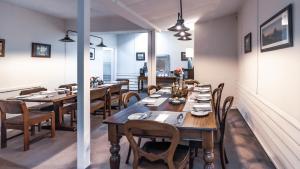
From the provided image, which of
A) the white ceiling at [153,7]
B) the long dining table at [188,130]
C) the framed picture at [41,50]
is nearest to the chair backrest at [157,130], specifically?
the long dining table at [188,130]

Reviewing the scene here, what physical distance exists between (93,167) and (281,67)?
2.56 m

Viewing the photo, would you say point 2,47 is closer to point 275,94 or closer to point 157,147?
point 157,147

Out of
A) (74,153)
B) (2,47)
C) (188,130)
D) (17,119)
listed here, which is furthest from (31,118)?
(188,130)

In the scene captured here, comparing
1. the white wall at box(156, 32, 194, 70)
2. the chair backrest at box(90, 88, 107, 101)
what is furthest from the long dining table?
the white wall at box(156, 32, 194, 70)

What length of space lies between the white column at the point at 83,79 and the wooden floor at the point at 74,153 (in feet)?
0.92

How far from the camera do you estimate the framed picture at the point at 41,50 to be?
17.8 feet

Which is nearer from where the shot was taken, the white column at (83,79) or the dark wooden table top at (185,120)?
the dark wooden table top at (185,120)

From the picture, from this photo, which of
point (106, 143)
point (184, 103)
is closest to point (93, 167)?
point (106, 143)

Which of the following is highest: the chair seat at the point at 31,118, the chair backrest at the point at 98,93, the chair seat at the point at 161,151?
the chair backrest at the point at 98,93

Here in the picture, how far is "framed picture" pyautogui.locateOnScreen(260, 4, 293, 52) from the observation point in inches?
97.0

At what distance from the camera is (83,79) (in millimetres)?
2705

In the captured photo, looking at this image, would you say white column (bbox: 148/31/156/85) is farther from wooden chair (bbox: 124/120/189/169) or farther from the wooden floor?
wooden chair (bbox: 124/120/189/169)

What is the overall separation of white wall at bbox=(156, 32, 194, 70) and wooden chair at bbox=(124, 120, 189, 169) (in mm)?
7616

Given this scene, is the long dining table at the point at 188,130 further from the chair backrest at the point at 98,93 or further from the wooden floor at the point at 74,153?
the chair backrest at the point at 98,93
